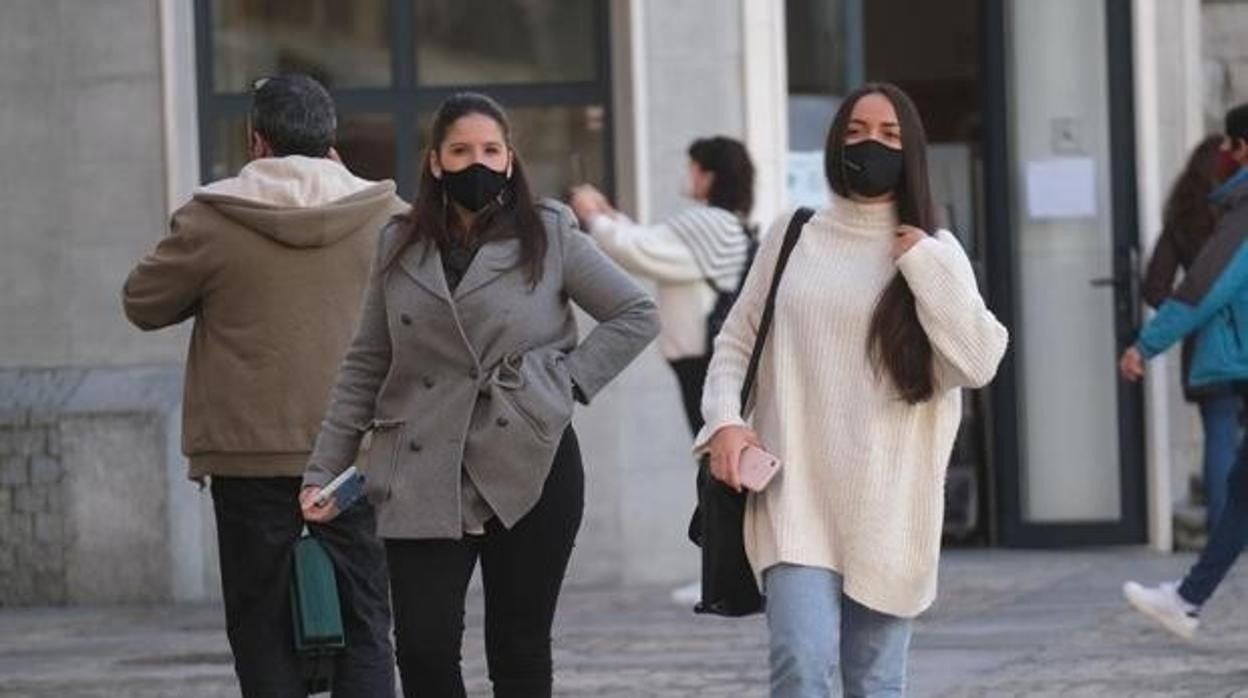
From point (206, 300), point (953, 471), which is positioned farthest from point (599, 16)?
point (206, 300)

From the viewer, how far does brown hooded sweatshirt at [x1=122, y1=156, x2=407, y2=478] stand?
7.30 meters

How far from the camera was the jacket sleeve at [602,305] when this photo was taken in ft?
22.3

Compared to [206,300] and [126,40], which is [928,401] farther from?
[126,40]

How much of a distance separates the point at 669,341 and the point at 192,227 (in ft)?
15.8

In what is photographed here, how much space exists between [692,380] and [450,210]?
17.1 feet

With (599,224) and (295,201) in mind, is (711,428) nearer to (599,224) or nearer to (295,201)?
(295,201)

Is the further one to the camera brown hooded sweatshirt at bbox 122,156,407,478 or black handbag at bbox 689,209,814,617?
brown hooded sweatshirt at bbox 122,156,407,478

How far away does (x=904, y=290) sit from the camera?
250 inches

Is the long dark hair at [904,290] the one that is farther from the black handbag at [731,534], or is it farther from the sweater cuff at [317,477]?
the sweater cuff at [317,477]

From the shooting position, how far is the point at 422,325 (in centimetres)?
671

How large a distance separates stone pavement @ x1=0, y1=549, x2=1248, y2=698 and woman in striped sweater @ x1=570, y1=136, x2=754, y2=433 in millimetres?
1025

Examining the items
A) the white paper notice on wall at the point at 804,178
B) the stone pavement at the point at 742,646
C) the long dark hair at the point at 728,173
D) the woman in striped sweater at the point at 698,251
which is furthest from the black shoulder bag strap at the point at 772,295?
the white paper notice on wall at the point at 804,178

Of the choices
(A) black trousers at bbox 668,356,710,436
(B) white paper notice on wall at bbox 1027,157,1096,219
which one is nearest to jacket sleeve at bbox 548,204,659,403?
(A) black trousers at bbox 668,356,710,436

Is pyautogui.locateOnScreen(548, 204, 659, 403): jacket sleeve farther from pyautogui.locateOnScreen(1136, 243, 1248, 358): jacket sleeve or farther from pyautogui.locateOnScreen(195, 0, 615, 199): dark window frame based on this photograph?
pyautogui.locateOnScreen(195, 0, 615, 199): dark window frame
